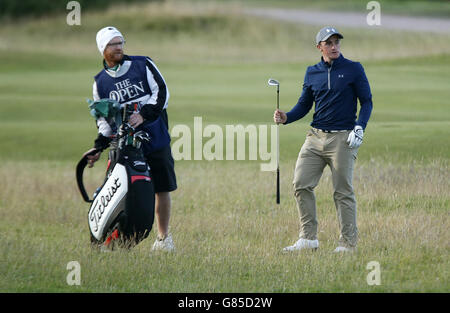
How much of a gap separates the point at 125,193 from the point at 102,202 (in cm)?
27

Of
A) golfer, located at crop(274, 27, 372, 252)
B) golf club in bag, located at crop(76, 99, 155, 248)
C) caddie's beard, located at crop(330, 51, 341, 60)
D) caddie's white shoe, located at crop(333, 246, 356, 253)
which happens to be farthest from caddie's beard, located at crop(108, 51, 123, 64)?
caddie's white shoe, located at crop(333, 246, 356, 253)

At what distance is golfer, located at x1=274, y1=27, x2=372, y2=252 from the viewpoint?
7.68 meters

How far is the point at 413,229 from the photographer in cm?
843

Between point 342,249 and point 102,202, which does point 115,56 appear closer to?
point 102,202

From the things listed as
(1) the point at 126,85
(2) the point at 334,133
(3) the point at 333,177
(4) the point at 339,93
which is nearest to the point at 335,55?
(4) the point at 339,93

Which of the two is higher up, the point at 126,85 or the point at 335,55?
the point at 335,55

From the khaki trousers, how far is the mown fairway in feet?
0.79

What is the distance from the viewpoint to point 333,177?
310 inches

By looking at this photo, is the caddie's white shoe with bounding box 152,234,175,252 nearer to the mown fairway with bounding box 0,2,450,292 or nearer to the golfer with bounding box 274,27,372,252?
the mown fairway with bounding box 0,2,450,292

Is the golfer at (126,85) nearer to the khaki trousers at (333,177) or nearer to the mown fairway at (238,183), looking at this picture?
the mown fairway at (238,183)

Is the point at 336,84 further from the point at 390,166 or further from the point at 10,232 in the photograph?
the point at 390,166

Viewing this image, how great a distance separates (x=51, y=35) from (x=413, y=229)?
30.2 meters

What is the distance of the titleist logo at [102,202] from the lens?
7.52 m

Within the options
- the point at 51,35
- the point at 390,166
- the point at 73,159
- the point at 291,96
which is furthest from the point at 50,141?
the point at 51,35
